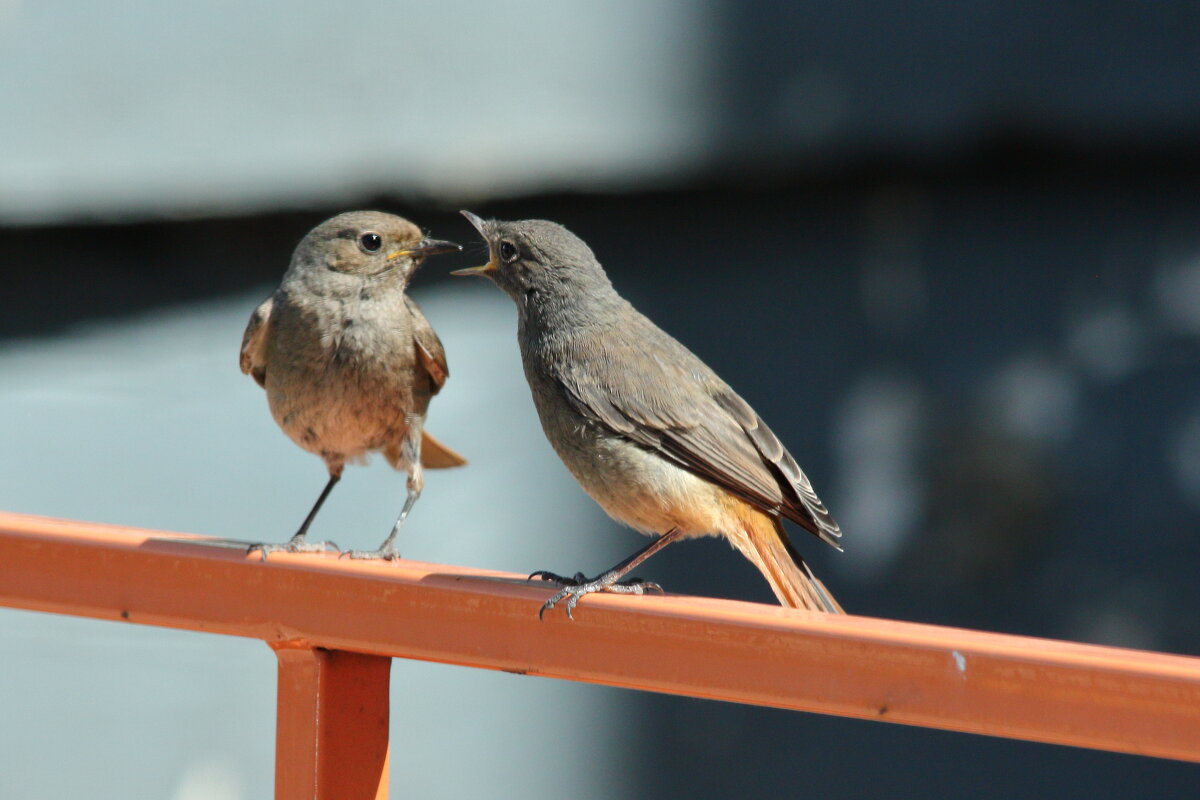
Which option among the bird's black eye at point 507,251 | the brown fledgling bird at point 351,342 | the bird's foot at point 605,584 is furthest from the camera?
the brown fledgling bird at point 351,342

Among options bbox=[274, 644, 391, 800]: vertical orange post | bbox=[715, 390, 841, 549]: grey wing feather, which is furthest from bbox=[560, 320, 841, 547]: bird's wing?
bbox=[274, 644, 391, 800]: vertical orange post

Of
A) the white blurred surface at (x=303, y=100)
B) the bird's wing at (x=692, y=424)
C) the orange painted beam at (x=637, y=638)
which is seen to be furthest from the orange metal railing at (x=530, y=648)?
the white blurred surface at (x=303, y=100)

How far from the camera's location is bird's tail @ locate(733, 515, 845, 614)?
3.17 m

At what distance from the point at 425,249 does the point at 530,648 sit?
1946mm

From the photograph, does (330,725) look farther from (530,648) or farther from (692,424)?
(692,424)

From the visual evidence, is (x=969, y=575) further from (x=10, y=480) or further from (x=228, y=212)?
(x=10, y=480)

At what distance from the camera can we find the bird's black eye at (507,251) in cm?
363

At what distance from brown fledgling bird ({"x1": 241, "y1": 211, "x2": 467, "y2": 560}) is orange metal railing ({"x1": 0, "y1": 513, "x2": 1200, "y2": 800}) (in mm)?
1265

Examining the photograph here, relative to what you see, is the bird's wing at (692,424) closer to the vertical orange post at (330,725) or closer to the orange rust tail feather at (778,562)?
the orange rust tail feather at (778,562)

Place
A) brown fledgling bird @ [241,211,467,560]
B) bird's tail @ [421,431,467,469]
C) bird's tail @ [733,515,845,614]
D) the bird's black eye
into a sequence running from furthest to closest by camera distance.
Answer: bird's tail @ [421,431,467,469]
brown fledgling bird @ [241,211,467,560]
the bird's black eye
bird's tail @ [733,515,845,614]

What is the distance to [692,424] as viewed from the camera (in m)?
3.34

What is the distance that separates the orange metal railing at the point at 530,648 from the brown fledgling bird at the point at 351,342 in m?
1.26

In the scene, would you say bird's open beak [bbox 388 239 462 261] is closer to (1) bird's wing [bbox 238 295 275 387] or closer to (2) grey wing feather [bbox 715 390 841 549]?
(1) bird's wing [bbox 238 295 275 387]

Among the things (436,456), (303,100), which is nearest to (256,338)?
(436,456)
